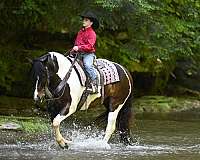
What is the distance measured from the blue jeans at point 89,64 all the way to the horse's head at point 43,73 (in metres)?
0.73

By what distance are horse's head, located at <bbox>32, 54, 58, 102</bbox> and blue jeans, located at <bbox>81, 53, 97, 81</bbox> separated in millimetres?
730

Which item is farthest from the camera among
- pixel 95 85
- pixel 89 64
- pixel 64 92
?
pixel 95 85

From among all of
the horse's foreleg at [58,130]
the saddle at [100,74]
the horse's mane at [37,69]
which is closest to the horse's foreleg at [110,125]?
the saddle at [100,74]

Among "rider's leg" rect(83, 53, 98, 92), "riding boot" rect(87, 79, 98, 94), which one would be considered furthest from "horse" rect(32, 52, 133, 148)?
"rider's leg" rect(83, 53, 98, 92)

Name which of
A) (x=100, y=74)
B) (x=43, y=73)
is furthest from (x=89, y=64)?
(x=43, y=73)

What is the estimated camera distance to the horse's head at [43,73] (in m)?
9.22

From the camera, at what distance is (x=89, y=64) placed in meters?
10.0

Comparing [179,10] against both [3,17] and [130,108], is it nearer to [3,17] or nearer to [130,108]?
[3,17]

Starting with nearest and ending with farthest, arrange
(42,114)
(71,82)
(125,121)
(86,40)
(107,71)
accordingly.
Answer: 1. (71,82)
2. (86,40)
3. (107,71)
4. (125,121)
5. (42,114)

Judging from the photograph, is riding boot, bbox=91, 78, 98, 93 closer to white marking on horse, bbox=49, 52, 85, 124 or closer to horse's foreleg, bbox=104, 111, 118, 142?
white marking on horse, bbox=49, 52, 85, 124

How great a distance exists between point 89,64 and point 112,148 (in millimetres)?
1650

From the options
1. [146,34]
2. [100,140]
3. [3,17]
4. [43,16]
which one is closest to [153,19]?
[146,34]

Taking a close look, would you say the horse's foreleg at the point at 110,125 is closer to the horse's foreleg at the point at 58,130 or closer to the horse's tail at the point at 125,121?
the horse's tail at the point at 125,121

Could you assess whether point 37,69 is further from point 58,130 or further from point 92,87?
point 92,87
